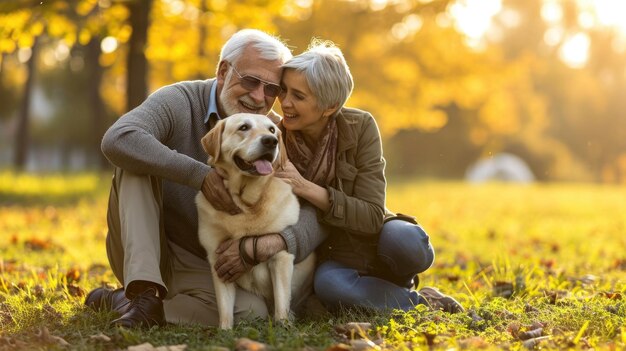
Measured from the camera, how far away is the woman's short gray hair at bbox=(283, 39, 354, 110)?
3908 mm

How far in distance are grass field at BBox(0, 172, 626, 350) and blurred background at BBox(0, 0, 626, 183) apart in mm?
2871

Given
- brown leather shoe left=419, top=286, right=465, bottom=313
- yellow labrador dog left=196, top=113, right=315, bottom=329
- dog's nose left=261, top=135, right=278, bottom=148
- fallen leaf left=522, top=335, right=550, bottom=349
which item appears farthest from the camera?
brown leather shoe left=419, top=286, right=465, bottom=313

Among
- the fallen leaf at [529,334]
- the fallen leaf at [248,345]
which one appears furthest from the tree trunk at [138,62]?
the fallen leaf at [529,334]


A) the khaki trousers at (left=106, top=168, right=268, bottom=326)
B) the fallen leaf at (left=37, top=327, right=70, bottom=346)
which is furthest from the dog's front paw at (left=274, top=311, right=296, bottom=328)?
the fallen leaf at (left=37, top=327, right=70, bottom=346)

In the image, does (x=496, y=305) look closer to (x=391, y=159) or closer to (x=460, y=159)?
(x=391, y=159)

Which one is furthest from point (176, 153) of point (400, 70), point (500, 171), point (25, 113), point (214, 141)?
point (500, 171)

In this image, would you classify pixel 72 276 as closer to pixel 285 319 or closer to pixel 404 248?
pixel 285 319

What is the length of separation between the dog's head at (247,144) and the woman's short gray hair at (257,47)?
1.60 feet

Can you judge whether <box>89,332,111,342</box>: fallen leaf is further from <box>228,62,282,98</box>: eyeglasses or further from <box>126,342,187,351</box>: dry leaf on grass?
<box>228,62,282,98</box>: eyeglasses

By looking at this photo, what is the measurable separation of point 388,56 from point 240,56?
52.0 ft

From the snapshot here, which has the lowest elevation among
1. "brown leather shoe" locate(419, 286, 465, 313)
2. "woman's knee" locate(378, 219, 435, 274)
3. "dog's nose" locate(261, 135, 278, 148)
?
"brown leather shoe" locate(419, 286, 465, 313)

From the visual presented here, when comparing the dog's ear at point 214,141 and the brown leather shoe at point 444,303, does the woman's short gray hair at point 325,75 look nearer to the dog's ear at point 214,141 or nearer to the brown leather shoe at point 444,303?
the dog's ear at point 214,141

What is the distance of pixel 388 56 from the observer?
19.6 meters

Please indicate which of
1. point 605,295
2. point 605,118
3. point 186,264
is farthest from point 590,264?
point 605,118
